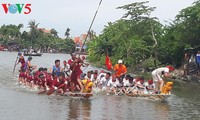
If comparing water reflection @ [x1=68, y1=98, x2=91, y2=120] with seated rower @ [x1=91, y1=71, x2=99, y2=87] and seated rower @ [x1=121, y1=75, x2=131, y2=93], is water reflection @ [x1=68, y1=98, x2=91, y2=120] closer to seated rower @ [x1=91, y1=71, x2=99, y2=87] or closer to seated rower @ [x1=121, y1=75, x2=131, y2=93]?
seated rower @ [x1=121, y1=75, x2=131, y2=93]

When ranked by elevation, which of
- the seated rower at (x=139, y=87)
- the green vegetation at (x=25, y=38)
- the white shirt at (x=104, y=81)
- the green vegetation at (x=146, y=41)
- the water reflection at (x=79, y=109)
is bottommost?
the water reflection at (x=79, y=109)

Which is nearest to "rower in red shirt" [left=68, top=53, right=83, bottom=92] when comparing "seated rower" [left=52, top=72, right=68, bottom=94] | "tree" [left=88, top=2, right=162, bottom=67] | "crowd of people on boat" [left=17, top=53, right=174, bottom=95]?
"crowd of people on boat" [left=17, top=53, right=174, bottom=95]

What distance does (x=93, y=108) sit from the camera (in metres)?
14.8

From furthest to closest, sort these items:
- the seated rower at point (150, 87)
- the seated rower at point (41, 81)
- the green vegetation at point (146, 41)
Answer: the green vegetation at point (146, 41)
the seated rower at point (41, 81)
the seated rower at point (150, 87)

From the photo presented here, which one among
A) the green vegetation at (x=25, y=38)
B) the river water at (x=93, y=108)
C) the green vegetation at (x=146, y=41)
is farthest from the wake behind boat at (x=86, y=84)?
the green vegetation at (x=25, y=38)

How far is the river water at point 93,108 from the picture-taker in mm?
13031

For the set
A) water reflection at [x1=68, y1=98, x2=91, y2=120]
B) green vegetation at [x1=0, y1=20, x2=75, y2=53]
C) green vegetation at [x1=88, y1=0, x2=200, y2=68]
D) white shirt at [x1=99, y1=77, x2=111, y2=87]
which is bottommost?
water reflection at [x1=68, y1=98, x2=91, y2=120]

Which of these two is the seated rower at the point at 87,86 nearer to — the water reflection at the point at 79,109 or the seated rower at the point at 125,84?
the water reflection at the point at 79,109

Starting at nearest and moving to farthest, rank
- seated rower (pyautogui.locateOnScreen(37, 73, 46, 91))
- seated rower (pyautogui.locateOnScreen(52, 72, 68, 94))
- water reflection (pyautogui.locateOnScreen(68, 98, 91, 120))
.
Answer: water reflection (pyautogui.locateOnScreen(68, 98, 91, 120)) → seated rower (pyautogui.locateOnScreen(52, 72, 68, 94)) → seated rower (pyautogui.locateOnScreen(37, 73, 46, 91))

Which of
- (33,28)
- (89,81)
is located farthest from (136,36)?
(33,28)

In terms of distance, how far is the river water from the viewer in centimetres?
1303

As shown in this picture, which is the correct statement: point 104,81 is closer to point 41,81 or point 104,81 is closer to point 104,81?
point 104,81

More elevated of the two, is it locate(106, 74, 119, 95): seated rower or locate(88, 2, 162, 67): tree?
locate(88, 2, 162, 67): tree

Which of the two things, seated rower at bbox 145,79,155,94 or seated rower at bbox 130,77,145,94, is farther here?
seated rower at bbox 130,77,145,94
